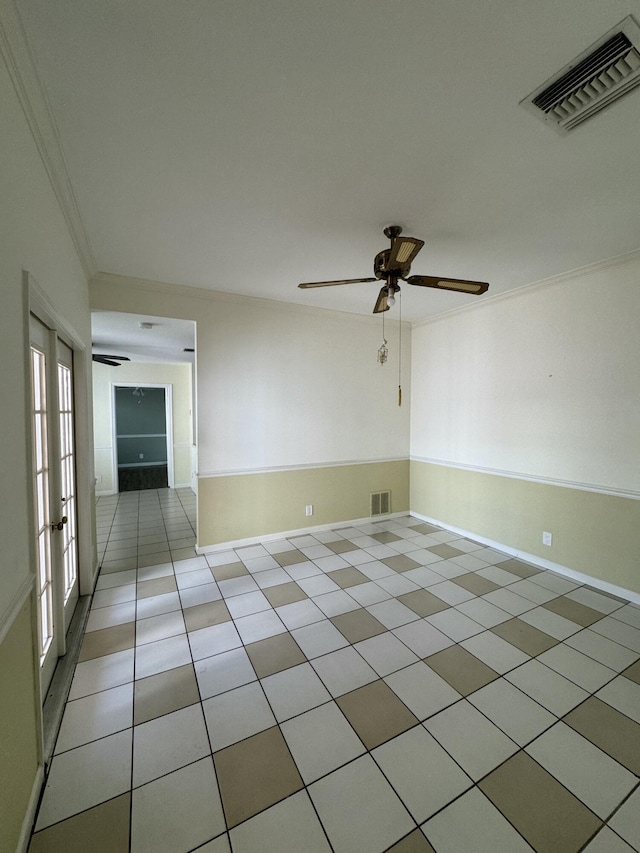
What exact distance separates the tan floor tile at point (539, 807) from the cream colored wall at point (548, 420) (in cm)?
206

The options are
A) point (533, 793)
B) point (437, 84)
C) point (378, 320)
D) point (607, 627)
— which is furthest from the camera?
point (378, 320)

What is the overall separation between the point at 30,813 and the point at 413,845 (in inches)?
54.6

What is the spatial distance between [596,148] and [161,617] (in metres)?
3.72

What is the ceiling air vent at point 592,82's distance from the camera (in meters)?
1.12

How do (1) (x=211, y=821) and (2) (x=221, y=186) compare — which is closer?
(1) (x=211, y=821)

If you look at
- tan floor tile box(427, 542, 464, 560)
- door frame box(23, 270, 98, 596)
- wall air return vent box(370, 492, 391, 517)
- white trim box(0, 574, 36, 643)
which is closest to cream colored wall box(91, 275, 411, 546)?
wall air return vent box(370, 492, 391, 517)

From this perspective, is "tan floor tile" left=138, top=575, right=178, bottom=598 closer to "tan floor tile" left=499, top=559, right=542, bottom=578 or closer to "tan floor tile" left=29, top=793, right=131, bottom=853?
"tan floor tile" left=29, top=793, right=131, bottom=853

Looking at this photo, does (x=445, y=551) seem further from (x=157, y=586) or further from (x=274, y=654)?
(x=157, y=586)

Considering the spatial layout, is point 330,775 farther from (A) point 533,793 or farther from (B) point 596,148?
(B) point 596,148

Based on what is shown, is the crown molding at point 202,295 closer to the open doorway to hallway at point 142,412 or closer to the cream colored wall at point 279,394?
the cream colored wall at point 279,394

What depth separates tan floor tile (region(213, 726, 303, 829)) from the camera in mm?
1337

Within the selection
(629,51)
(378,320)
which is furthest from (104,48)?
(378,320)

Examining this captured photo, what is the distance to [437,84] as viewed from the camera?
1274mm

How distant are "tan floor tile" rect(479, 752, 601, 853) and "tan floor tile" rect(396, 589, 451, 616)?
1.09 metres
